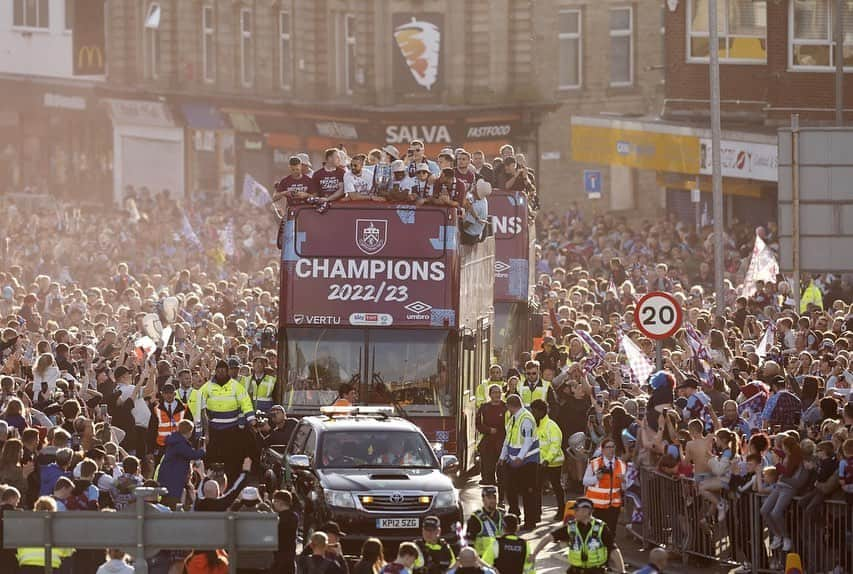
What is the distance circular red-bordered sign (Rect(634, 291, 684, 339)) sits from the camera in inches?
910

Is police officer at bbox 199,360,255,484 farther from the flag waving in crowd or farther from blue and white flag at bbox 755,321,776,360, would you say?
the flag waving in crowd

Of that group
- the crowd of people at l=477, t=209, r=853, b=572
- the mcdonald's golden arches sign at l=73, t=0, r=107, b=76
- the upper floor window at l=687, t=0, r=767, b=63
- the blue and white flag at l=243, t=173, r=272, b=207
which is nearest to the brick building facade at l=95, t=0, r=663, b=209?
the mcdonald's golden arches sign at l=73, t=0, r=107, b=76

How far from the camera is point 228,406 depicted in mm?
23688

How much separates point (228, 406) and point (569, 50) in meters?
37.3

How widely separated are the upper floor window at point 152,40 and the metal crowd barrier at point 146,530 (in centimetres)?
5515

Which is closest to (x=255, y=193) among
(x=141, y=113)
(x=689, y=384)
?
(x=689, y=384)

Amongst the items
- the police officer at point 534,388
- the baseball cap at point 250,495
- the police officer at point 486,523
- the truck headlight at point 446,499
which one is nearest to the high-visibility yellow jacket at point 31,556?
the baseball cap at point 250,495

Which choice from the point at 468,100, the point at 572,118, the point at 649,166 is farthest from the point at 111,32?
the point at 649,166

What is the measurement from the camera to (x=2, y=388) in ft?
75.9

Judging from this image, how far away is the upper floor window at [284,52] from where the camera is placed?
64.1 meters

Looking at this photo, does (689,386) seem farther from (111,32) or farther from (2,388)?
(111,32)

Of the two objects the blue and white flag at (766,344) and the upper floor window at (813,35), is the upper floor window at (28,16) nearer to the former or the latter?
the upper floor window at (813,35)

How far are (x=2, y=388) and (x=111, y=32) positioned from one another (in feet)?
158

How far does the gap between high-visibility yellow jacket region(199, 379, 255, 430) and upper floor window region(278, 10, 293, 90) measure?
40821 mm
